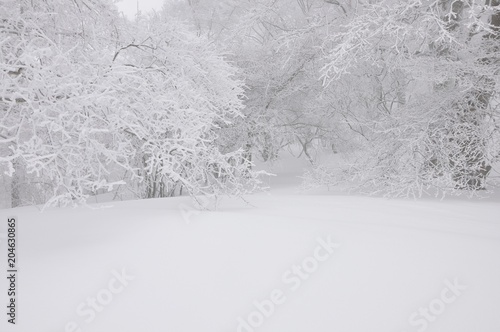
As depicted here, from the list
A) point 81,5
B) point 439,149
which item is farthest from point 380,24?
point 81,5

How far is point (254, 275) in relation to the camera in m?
2.70

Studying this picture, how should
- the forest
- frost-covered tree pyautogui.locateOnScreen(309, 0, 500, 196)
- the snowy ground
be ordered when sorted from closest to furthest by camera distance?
1. the snowy ground
2. the forest
3. frost-covered tree pyautogui.locateOnScreen(309, 0, 500, 196)

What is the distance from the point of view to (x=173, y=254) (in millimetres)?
3016

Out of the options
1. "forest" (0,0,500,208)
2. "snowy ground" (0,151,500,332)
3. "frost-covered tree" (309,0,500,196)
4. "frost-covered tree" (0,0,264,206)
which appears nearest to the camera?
"snowy ground" (0,151,500,332)

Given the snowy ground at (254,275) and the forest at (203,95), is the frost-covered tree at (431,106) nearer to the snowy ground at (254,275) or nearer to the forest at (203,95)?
the forest at (203,95)

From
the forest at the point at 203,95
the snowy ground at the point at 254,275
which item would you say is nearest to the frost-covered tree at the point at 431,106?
the forest at the point at 203,95

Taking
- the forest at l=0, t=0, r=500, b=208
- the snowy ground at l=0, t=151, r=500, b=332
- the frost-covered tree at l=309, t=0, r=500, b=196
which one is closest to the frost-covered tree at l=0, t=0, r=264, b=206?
the forest at l=0, t=0, r=500, b=208

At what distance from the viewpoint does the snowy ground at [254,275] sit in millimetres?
2236

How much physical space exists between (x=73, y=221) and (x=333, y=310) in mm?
2716

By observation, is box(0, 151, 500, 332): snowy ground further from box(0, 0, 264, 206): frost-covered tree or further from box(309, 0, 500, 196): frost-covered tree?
box(309, 0, 500, 196): frost-covered tree

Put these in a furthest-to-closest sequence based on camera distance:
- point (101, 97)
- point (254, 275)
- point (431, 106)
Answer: point (431, 106), point (101, 97), point (254, 275)

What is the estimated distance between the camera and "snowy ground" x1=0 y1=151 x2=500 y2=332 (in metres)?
2.24

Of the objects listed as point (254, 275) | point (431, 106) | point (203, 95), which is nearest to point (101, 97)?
point (254, 275)

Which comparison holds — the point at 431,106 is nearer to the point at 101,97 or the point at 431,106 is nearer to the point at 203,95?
the point at 203,95
